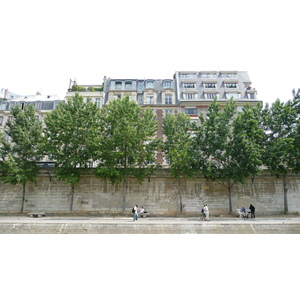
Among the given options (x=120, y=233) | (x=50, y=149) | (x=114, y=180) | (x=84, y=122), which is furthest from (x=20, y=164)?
(x=120, y=233)

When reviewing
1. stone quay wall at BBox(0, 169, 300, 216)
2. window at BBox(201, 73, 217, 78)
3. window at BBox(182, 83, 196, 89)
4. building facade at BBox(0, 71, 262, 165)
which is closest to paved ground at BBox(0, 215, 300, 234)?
stone quay wall at BBox(0, 169, 300, 216)

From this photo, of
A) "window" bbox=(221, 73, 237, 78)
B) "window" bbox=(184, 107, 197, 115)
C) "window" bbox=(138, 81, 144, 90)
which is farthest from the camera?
"window" bbox=(221, 73, 237, 78)

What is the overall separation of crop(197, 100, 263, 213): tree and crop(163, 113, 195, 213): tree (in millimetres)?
1283

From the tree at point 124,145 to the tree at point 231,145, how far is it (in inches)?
215

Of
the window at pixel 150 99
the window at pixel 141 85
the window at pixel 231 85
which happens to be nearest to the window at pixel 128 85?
the window at pixel 141 85

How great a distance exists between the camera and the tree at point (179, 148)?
25.2m

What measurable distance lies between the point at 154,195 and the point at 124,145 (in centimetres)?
685

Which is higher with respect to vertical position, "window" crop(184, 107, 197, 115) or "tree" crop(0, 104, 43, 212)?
"window" crop(184, 107, 197, 115)

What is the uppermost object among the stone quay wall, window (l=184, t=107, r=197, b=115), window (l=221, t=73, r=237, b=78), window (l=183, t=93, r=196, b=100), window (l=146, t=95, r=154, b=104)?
window (l=221, t=73, r=237, b=78)

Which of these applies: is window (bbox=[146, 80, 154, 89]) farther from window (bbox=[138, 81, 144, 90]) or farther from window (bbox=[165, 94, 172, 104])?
window (bbox=[165, 94, 172, 104])

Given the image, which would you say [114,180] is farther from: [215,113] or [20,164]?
[215,113]

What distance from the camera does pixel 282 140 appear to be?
79.5 feet

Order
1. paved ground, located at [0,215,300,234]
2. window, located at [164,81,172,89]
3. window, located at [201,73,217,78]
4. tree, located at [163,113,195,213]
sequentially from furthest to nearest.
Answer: window, located at [201,73,217,78]
window, located at [164,81,172,89]
tree, located at [163,113,195,213]
paved ground, located at [0,215,300,234]

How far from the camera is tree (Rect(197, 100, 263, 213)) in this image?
2423 centimetres
